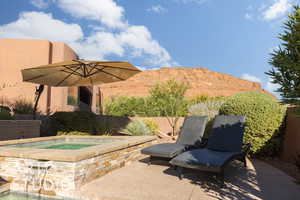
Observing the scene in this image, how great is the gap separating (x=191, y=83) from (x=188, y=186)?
4942 centimetres

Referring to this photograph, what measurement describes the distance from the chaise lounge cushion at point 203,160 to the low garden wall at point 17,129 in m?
4.97

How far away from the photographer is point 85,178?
346cm

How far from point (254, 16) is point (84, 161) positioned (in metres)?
10.8

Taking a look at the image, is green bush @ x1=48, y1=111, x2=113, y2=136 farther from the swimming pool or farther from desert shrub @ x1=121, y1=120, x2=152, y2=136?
the swimming pool

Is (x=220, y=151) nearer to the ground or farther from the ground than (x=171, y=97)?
nearer to the ground

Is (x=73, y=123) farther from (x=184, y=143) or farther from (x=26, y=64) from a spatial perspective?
(x=26, y=64)

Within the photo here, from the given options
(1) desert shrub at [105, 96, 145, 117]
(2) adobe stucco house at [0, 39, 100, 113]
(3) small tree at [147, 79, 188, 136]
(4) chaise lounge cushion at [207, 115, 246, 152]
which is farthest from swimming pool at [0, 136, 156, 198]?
(1) desert shrub at [105, 96, 145, 117]

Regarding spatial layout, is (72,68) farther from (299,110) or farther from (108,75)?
(299,110)

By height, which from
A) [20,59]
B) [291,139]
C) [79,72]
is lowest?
[291,139]

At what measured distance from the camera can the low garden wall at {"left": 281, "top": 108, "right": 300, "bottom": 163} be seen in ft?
17.1

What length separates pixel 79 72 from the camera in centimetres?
668

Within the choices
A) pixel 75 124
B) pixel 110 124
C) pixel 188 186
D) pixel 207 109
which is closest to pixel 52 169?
pixel 188 186

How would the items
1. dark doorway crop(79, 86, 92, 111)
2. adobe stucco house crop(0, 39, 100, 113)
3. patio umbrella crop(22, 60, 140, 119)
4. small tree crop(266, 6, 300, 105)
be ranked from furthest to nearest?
dark doorway crop(79, 86, 92, 111) → adobe stucco house crop(0, 39, 100, 113) → patio umbrella crop(22, 60, 140, 119) → small tree crop(266, 6, 300, 105)

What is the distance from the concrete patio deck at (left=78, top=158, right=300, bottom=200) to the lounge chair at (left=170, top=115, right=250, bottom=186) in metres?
0.24
